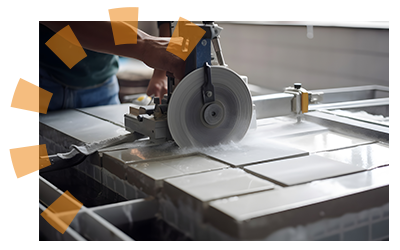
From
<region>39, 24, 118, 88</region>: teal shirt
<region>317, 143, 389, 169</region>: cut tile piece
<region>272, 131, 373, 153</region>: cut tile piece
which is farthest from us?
<region>39, 24, 118, 88</region>: teal shirt

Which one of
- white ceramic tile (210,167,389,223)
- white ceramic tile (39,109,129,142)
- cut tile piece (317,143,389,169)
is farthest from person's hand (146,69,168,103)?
white ceramic tile (210,167,389,223)

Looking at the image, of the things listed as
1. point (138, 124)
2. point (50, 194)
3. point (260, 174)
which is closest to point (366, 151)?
point (260, 174)

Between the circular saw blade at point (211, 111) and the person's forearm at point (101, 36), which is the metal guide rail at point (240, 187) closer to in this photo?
the circular saw blade at point (211, 111)

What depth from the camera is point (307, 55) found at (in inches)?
204

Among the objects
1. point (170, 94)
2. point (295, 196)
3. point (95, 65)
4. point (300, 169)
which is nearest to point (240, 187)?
point (295, 196)

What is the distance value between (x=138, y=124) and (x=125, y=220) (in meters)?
0.70

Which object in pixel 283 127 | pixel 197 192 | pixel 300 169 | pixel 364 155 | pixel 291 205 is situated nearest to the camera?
pixel 291 205

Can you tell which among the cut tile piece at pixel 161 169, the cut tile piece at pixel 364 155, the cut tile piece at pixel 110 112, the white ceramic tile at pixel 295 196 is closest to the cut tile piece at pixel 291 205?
the white ceramic tile at pixel 295 196

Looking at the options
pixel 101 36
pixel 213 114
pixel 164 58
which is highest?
pixel 101 36

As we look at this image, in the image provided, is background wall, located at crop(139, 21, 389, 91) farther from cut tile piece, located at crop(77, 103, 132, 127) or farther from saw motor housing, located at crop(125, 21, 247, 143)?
saw motor housing, located at crop(125, 21, 247, 143)

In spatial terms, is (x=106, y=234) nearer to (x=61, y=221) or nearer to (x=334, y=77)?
(x=61, y=221)

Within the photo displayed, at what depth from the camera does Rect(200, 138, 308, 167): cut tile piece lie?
1940 mm

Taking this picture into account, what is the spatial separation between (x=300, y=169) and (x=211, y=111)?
1.72ft

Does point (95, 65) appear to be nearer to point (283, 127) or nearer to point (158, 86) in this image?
point (158, 86)
